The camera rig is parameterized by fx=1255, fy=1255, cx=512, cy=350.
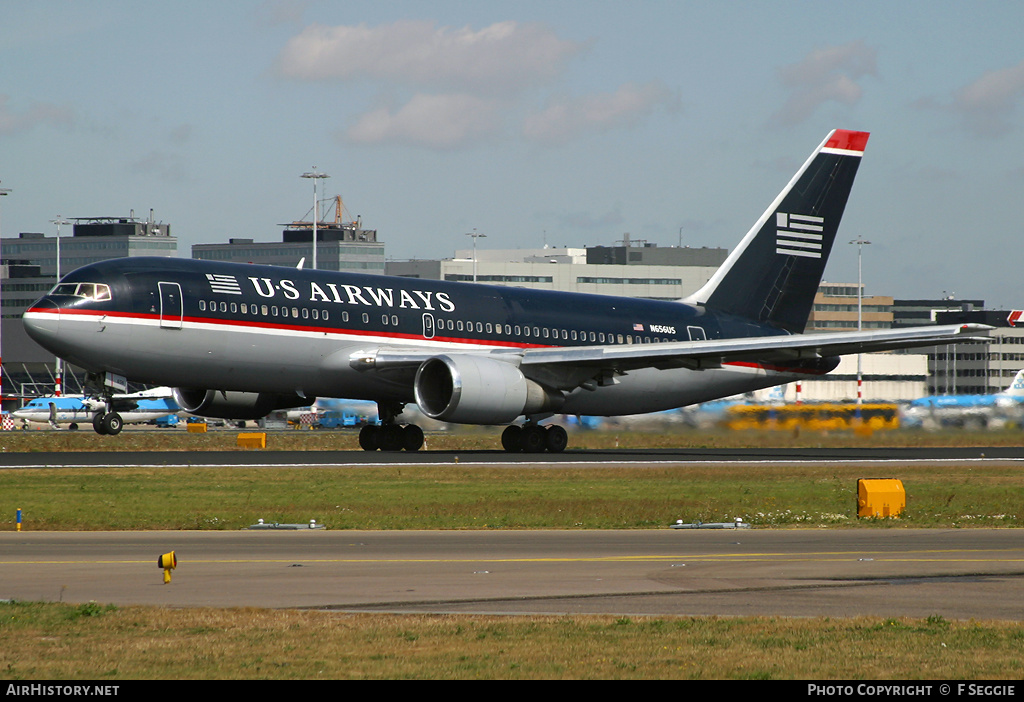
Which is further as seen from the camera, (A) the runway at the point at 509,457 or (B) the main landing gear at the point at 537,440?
(B) the main landing gear at the point at 537,440

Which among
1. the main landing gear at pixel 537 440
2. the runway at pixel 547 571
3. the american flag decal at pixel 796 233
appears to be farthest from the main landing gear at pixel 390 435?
the runway at pixel 547 571

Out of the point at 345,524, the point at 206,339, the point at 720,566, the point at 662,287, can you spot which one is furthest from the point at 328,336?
the point at 662,287

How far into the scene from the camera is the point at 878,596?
12945mm

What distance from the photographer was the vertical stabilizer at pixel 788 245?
4494 centimetres

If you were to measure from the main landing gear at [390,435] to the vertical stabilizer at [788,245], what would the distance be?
1188 centimetres

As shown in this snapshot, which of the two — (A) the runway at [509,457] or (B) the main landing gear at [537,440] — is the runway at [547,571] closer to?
(A) the runway at [509,457]

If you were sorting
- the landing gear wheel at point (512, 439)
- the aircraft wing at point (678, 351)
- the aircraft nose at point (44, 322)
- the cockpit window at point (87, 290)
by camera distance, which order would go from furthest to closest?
the landing gear wheel at point (512, 439), the aircraft wing at point (678, 351), the cockpit window at point (87, 290), the aircraft nose at point (44, 322)

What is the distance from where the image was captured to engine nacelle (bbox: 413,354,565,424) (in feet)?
114

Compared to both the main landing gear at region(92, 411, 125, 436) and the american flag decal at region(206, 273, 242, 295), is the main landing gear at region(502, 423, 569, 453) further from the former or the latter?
the main landing gear at region(92, 411, 125, 436)

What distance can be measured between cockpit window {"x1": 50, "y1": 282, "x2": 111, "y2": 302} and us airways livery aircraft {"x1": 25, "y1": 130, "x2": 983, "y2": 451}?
4 cm

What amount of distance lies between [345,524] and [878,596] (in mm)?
9932

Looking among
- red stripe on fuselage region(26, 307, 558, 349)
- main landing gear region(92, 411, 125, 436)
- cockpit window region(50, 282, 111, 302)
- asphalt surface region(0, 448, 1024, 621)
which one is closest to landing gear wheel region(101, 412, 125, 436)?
main landing gear region(92, 411, 125, 436)

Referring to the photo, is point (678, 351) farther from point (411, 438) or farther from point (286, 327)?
point (286, 327)
